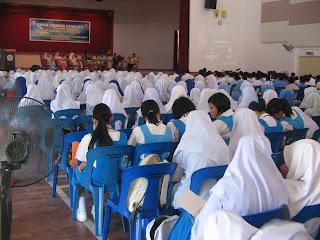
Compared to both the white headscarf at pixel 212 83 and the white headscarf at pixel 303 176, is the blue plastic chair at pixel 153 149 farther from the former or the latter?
the white headscarf at pixel 212 83

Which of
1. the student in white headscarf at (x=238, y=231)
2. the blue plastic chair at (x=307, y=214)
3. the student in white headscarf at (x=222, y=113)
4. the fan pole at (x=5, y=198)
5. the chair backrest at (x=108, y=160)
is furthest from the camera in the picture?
the student in white headscarf at (x=222, y=113)

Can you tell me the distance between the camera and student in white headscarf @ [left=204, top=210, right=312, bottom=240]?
1487mm

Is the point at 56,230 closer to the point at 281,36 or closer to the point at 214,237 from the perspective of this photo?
the point at 214,237

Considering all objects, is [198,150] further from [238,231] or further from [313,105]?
[313,105]

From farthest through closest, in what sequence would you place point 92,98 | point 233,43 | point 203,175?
1. point 233,43
2. point 92,98
3. point 203,175

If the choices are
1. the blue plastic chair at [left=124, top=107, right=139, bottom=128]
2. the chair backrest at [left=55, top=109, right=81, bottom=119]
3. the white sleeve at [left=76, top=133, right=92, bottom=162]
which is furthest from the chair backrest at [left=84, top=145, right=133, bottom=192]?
the blue plastic chair at [left=124, top=107, right=139, bottom=128]

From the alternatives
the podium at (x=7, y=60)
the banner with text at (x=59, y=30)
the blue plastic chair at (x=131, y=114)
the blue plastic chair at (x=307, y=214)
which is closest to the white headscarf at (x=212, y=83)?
the blue plastic chair at (x=131, y=114)

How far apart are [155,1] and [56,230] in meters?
22.8

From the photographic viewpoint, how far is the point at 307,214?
235 cm

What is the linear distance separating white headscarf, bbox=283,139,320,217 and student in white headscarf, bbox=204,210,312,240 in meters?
0.82

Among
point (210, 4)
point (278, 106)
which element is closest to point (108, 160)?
point (278, 106)

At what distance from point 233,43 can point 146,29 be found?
9.05m

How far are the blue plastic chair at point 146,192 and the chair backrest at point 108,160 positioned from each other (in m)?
0.34

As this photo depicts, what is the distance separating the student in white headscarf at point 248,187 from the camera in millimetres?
2076
